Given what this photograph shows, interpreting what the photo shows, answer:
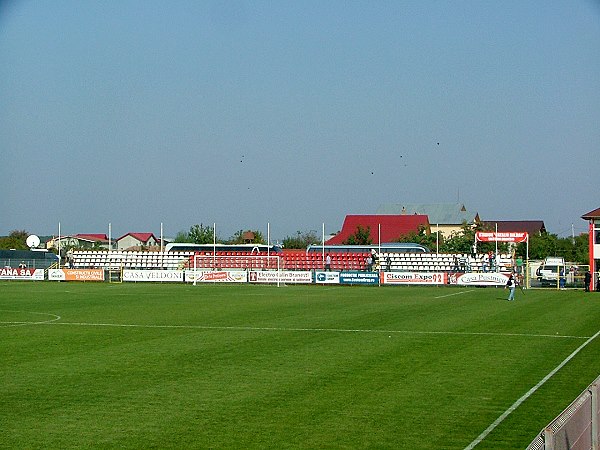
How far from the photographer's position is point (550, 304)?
142ft

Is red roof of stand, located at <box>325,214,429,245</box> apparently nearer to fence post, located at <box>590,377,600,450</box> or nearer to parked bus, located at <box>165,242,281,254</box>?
parked bus, located at <box>165,242,281,254</box>

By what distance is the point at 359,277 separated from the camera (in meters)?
66.4

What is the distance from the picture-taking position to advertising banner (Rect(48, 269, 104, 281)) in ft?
233

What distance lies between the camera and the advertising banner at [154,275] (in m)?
68.8

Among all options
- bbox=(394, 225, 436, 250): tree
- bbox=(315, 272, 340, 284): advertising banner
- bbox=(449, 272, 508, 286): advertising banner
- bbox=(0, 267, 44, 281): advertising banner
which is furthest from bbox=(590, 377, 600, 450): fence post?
bbox=(394, 225, 436, 250): tree

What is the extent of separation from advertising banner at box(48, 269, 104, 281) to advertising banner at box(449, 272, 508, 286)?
25643 mm

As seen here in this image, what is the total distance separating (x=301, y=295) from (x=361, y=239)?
7888 centimetres

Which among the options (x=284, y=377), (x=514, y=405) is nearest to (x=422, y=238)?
(x=284, y=377)

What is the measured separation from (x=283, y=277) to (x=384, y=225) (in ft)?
253

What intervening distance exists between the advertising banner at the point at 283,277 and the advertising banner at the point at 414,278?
549 cm

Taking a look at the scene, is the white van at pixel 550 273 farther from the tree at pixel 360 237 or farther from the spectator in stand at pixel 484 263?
the tree at pixel 360 237

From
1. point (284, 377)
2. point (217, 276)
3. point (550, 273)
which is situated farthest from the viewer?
point (550, 273)

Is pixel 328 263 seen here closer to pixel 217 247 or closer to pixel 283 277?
pixel 283 277

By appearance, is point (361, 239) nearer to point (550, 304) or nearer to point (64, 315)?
point (550, 304)
